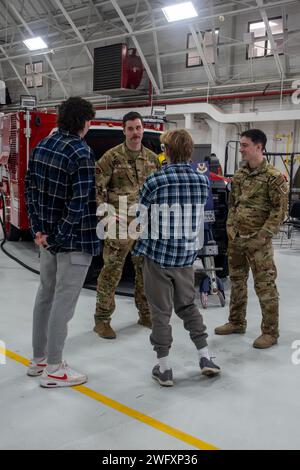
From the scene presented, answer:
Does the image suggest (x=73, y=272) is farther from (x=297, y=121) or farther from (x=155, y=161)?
(x=297, y=121)

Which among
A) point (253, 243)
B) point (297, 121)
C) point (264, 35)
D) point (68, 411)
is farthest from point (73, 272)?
point (264, 35)

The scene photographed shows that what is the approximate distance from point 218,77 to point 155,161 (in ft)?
30.9

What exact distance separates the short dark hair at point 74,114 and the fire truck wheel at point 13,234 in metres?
5.60

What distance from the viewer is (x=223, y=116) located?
12.2 meters

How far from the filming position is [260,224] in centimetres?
377

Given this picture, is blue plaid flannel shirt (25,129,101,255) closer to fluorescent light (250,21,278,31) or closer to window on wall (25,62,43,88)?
fluorescent light (250,21,278,31)

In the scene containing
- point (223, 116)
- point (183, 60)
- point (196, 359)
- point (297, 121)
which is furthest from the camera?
point (183, 60)

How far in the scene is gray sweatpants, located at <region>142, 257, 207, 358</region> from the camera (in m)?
2.91

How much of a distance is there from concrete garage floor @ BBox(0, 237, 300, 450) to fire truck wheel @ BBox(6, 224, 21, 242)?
3949 millimetres

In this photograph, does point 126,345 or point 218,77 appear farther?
point 218,77

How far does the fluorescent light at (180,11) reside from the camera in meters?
10.6

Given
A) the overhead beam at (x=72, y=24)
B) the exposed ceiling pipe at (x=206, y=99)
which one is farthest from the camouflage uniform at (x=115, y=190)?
the overhead beam at (x=72, y=24)

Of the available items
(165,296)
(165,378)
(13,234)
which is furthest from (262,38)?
(165,378)

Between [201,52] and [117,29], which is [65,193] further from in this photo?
[117,29]
